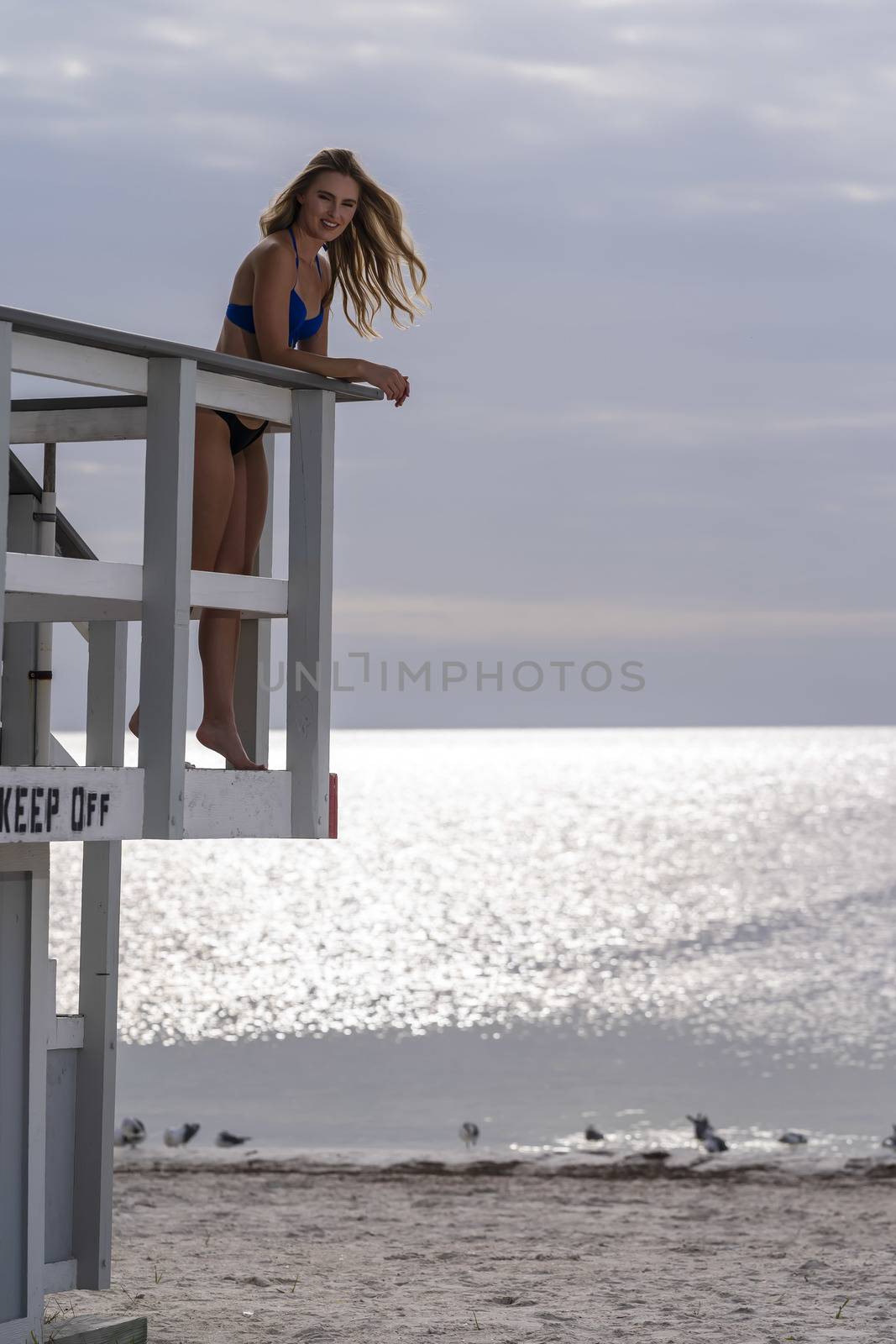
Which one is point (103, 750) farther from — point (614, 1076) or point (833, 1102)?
point (614, 1076)

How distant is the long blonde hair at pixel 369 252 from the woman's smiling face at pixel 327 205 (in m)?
0.05

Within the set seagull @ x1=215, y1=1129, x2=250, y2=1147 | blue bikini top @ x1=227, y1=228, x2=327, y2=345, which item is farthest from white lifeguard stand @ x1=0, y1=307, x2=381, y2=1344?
seagull @ x1=215, y1=1129, x2=250, y2=1147

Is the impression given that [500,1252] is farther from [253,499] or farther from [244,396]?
[244,396]

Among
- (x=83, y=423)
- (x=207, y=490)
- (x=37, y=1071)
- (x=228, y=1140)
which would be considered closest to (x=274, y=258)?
(x=207, y=490)

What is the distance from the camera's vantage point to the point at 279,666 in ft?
21.3

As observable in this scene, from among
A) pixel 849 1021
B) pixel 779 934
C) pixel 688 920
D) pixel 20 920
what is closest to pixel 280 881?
pixel 688 920

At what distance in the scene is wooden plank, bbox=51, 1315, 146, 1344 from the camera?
6.07 metres

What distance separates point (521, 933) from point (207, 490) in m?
46.4

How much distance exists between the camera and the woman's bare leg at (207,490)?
17.1 feet

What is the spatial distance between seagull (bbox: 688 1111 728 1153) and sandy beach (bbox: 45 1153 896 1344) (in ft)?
5.58

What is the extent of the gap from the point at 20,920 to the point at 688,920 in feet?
163

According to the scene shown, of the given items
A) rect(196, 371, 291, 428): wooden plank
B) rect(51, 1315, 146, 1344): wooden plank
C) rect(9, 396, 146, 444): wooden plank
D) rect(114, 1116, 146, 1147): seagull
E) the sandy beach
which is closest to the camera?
rect(196, 371, 291, 428): wooden plank

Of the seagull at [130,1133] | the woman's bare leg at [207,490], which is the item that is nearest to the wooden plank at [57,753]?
the woman's bare leg at [207,490]

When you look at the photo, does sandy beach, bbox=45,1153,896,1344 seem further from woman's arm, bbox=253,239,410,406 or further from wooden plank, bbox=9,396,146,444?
woman's arm, bbox=253,239,410,406
